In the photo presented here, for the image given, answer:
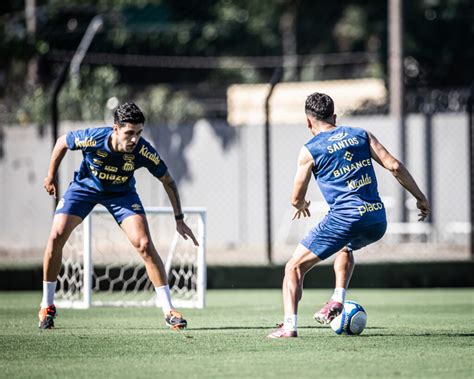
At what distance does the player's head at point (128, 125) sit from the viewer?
30.8 feet

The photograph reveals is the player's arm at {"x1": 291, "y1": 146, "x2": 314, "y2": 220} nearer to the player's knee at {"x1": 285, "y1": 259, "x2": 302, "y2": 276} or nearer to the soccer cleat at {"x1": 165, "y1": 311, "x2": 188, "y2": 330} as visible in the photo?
the player's knee at {"x1": 285, "y1": 259, "x2": 302, "y2": 276}

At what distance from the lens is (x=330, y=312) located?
914 cm

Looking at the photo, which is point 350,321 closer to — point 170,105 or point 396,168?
point 396,168

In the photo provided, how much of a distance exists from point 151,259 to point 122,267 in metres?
5.01

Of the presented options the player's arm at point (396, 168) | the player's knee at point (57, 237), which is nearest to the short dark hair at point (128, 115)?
the player's knee at point (57, 237)

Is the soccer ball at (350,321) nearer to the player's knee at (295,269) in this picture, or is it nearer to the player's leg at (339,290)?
the player's leg at (339,290)

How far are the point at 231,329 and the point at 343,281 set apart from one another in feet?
3.64

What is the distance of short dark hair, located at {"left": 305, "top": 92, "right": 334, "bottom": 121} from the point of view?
28.3 ft

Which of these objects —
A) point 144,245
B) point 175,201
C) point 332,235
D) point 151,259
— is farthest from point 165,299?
point 332,235

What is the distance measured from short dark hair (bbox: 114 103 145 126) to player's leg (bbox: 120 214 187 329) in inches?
35.3

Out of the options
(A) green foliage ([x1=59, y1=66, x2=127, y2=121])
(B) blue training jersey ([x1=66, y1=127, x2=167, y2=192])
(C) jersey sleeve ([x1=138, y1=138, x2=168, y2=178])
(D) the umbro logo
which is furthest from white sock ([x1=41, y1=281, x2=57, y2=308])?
(A) green foliage ([x1=59, y1=66, x2=127, y2=121])

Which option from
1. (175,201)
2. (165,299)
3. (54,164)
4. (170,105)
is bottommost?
(165,299)

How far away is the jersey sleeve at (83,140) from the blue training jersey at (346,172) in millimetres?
2087

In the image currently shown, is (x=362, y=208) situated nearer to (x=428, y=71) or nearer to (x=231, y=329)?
(x=231, y=329)
